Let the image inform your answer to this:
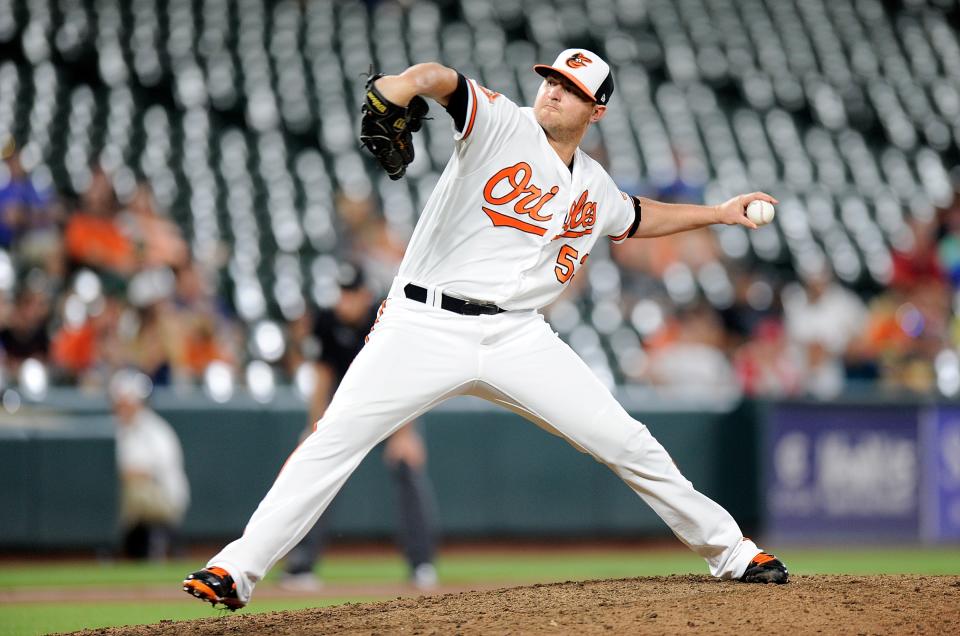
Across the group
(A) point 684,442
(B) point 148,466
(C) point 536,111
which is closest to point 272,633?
(C) point 536,111

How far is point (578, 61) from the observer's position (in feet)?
13.9

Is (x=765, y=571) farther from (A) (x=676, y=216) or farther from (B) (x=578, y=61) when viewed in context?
(B) (x=578, y=61)

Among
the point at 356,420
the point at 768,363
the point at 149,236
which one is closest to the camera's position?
the point at 356,420

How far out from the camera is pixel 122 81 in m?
13.3

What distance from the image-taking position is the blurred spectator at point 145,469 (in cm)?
832

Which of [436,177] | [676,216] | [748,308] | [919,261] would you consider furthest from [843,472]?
[676,216]

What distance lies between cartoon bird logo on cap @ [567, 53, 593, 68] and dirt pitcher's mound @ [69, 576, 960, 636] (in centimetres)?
177

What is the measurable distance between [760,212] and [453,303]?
1.20 m

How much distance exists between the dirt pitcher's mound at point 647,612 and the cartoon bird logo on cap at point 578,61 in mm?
1773

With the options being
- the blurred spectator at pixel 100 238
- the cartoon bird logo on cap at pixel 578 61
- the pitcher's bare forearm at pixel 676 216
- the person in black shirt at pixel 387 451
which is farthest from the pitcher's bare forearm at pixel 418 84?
the blurred spectator at pixel 100 238

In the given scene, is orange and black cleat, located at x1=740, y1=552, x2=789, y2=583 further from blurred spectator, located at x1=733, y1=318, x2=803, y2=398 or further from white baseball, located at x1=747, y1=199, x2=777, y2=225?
blurred spectator, located at x1=733, y1=318, x2=803, y2=398

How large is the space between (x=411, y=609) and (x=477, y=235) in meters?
1.29

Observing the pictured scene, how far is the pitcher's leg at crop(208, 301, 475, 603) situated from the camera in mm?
3879

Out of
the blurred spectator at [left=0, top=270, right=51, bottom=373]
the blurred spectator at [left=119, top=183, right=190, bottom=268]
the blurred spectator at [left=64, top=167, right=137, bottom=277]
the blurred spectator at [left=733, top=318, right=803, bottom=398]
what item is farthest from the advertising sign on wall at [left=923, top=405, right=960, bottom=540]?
the blurred spectator at [left=0, top=270, right=51, bottom=373]
